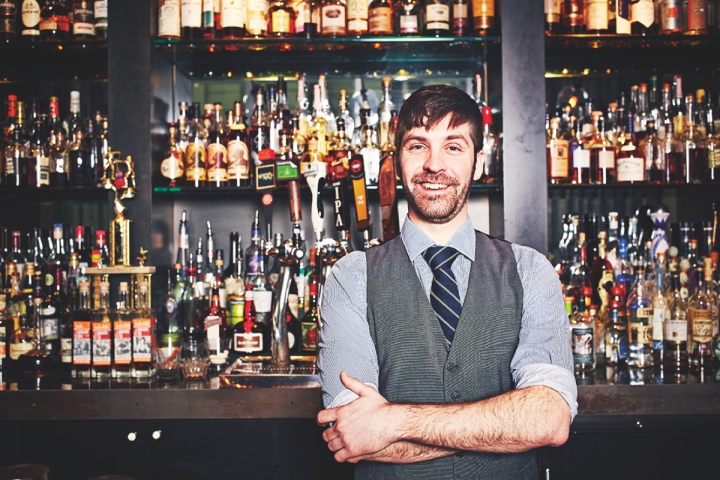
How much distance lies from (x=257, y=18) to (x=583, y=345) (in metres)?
1.55

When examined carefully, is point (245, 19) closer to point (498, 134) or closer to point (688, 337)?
point (498, 134)

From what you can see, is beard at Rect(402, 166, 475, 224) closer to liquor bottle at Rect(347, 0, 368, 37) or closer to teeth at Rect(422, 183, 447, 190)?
teeth at Rect(422, 183, 447, 190)

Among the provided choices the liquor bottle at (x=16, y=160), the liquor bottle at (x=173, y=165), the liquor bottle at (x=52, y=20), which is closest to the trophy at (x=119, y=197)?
the liquor bottle at (x=173, y=165)

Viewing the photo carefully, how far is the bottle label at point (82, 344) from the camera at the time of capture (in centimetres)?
179

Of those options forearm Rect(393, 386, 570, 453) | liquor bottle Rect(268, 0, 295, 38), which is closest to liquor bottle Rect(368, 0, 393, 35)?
liquor bottle Rect(268, 0, 295, 38)

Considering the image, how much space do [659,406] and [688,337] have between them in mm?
388

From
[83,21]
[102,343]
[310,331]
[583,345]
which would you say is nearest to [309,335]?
[310,331]

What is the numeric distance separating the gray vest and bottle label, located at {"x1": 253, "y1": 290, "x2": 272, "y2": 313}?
0.90 metres

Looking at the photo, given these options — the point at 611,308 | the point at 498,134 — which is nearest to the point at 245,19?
the point at 498,134

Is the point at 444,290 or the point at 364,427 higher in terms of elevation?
the point at 444,290

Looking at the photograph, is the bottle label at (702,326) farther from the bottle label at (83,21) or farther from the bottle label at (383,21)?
the bottle label at (83,21)

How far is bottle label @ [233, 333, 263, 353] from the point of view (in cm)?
193

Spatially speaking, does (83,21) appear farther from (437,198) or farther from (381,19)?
(437,198)

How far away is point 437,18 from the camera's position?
78.7 inches
